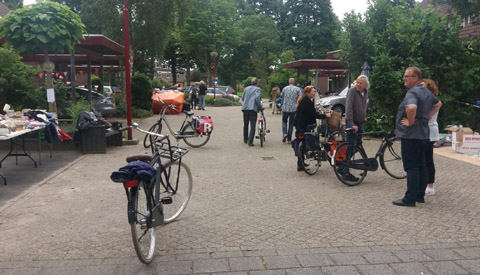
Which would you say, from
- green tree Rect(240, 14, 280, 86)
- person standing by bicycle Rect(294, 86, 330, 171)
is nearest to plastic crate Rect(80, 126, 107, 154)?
person standing by bicycle Rect(294, 86, 330, 171)

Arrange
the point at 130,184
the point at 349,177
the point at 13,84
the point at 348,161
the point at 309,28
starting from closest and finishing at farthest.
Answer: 1. the point at 130,184
2. the point at 348,161
3. the point at 349,177
4. the point at 13,84
5. the point at 309,28

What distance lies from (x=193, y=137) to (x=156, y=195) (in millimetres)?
6870

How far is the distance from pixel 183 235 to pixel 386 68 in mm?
9360

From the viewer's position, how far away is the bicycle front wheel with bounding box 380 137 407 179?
7.30 m

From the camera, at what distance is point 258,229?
15.9 ft

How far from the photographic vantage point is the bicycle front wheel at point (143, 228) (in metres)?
3.70

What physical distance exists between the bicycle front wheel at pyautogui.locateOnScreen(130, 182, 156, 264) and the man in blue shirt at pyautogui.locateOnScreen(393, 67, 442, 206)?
3446mm

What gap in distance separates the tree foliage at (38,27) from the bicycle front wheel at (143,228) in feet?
22.4

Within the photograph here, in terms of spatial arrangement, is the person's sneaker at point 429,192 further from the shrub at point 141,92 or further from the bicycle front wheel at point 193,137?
the shrub at point 141,92

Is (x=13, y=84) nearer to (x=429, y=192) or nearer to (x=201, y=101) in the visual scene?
(x=429, y=192)

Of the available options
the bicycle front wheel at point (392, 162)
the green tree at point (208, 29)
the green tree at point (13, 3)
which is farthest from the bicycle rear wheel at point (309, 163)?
the green tree at point (13, 3)

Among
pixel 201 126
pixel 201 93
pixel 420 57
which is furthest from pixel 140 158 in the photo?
pixel 201 93

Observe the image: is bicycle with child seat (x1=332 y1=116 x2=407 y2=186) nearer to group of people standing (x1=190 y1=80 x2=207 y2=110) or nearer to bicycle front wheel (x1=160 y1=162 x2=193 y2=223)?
bicycle front wheel (x1=160 y1=162 x2=193 y2=223)

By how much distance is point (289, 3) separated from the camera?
194 ft
